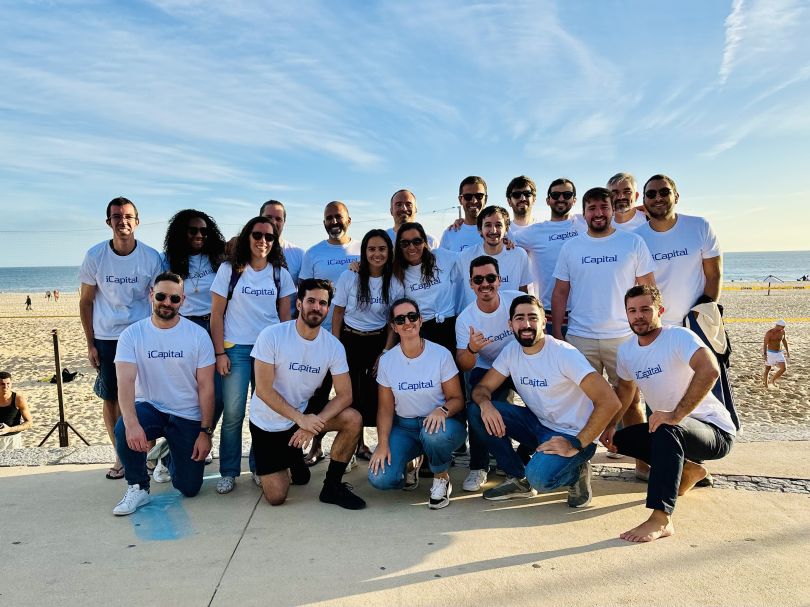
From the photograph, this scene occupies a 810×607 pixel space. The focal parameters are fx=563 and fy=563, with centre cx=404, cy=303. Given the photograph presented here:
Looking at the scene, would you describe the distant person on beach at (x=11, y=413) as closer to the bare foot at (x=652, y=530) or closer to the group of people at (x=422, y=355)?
the group of people at (x=422, y=355)

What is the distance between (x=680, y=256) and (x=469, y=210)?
1.93 m

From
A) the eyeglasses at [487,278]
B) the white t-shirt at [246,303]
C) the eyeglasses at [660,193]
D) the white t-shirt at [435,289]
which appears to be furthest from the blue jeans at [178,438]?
the eyeglasses at [660,193]

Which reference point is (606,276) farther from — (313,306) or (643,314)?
(313,306)

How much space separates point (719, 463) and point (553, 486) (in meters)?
1.73

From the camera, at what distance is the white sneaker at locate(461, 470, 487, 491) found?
4.21 m

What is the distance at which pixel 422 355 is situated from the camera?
165 inches

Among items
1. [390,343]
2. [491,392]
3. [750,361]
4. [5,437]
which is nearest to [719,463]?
[491,392]

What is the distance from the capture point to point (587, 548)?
323cm

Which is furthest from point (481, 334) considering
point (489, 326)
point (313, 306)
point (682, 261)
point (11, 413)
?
point (11, 413)

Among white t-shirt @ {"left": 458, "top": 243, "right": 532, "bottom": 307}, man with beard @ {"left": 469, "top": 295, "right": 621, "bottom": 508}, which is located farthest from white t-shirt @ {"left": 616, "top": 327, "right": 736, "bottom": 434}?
white t-shirt @ {"left": 458, "top": 243, "right": 532, "bottom": 307}

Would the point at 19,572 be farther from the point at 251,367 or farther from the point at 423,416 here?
the point at 423,416

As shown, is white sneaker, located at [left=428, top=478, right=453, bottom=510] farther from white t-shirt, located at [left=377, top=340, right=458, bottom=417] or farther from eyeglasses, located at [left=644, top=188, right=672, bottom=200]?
eyeglasses, located at [left=644, top=188, right=672, bottom=200]

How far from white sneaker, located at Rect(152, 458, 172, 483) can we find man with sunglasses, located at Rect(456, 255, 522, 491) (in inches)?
94.6

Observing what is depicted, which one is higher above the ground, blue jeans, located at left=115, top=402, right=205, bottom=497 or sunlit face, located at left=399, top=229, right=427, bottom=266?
sunlit face, located at left=399, top=229, right=427, bottom=266
